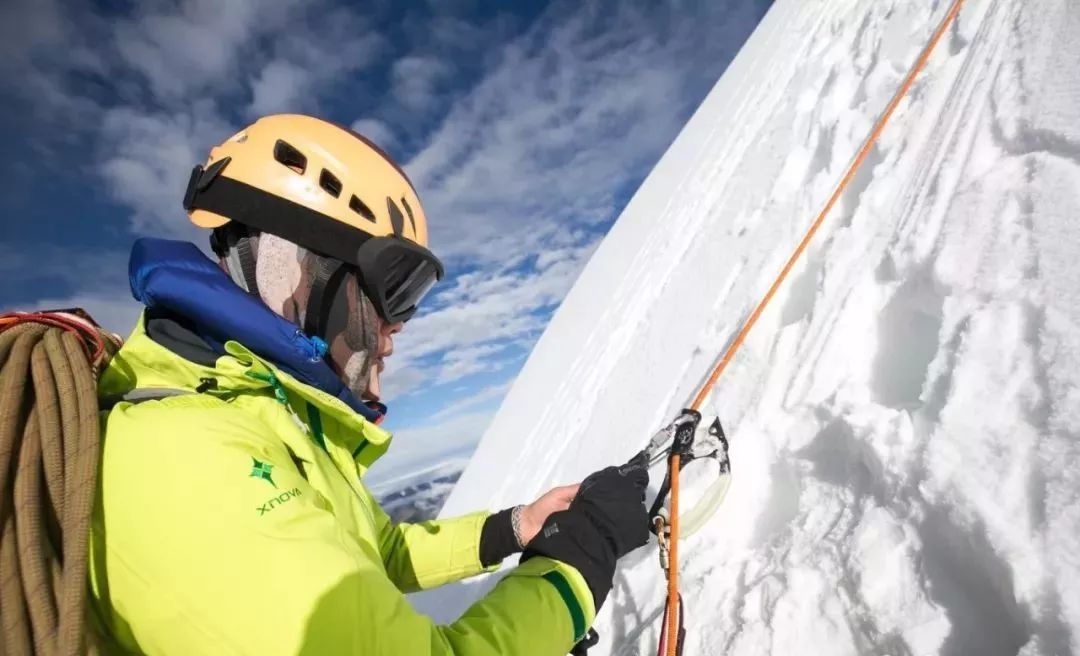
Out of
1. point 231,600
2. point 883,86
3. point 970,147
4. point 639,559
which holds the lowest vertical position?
point 639,559

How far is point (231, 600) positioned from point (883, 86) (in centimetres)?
460

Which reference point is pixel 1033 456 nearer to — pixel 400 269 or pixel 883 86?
pixel 400 269

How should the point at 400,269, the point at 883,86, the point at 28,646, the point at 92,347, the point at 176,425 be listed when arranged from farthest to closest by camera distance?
1. the point at 883,86
2. the point at 400,269
3. the point at 92,347
4. the point at 176,425
5. the point at 28,646

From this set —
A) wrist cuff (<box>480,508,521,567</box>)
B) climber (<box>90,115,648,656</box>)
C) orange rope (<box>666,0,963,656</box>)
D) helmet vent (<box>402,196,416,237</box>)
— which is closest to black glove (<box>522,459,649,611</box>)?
climber (<box>90,115,648,656</box>)

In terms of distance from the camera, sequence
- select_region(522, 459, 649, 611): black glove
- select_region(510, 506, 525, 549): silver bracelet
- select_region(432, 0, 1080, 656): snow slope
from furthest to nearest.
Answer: select_region(510, 506, 525, 549): silver bracelet, select_region(522, 459, 649, 611): black glove, select_region(432, 0, 1080, 656): snow slope

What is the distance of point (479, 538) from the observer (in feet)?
8.20

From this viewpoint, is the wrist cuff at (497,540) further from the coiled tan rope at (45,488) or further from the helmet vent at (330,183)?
the coiled tan rope at (45,488)

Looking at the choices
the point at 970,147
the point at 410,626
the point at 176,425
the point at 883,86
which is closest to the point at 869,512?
the point at 410,626

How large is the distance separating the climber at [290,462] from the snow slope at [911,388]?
56 cm

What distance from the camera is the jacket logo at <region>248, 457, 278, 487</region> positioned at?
118 centimetres

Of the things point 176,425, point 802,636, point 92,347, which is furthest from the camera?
point 802,636

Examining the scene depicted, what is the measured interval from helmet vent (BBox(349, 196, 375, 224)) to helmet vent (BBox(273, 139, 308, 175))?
212 millimetres

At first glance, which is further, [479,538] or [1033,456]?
[479,538]

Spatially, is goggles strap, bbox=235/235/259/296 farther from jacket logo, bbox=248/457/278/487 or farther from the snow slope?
the snow slope
